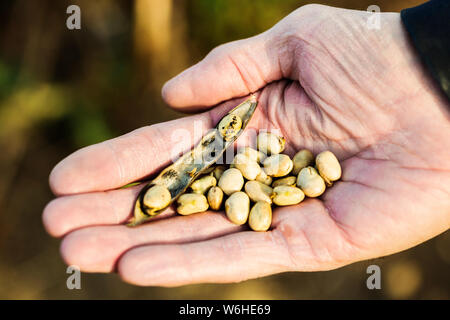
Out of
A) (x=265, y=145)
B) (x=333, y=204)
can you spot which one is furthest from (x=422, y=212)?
(x=265, y=145)

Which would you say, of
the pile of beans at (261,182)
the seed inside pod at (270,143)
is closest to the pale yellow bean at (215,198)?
the pile of beans at (261,182)

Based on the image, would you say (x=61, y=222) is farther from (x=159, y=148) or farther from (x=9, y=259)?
(x=9, y=259)

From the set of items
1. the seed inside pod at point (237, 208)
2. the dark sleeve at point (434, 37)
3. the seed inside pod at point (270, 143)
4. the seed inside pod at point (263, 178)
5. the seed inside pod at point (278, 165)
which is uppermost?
the dark sleeve at point (434, 37)

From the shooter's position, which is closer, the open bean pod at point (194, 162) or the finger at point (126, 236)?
the finger at point (126, 236)

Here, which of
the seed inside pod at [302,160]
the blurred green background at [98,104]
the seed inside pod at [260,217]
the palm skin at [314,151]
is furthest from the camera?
the blurred green background at [98,104]

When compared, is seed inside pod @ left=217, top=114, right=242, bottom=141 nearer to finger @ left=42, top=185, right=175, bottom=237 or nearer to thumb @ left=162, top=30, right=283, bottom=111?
thumb @ left=162, top=30, right=283, bottom=111

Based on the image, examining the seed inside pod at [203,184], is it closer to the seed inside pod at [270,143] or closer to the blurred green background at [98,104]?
the seed inside pod at [270,143]
